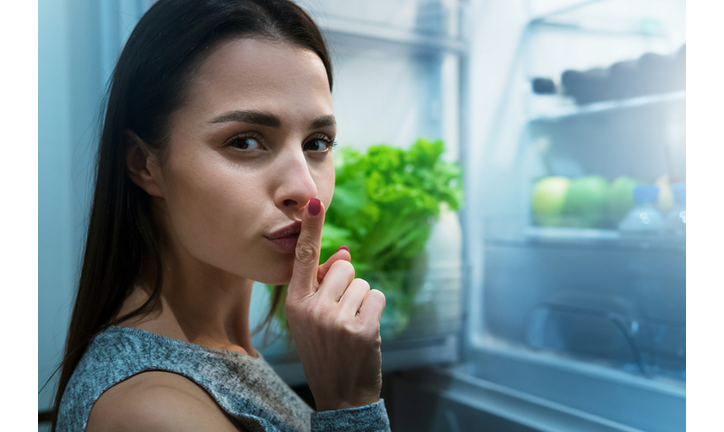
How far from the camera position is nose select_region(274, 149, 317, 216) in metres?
0.62

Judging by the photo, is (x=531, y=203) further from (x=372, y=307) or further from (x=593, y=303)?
(x=372, y=307)

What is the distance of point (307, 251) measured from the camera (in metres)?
0.63

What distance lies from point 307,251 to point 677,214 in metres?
0.91

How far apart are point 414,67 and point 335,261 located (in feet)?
3.36

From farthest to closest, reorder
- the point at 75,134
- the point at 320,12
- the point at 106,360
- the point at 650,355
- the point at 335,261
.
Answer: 1. the point at 320,12
2. the point at 650,355
3. the point at 75,134
4. the point at 335,261
5. the point at 106,360

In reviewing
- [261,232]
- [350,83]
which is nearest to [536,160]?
[350,83]

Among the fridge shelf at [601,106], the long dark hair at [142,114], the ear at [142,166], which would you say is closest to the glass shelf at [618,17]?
the fridge shelf at [601,106]

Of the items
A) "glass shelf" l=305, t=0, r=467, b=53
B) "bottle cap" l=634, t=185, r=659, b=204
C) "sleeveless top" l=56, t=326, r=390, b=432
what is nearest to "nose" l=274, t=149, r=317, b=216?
"sleeveless top" l=56, t=326, r=390, b=432

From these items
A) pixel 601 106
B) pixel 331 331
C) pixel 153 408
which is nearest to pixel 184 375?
pixel 153 408

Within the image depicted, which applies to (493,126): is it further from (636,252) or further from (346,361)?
(346,361)

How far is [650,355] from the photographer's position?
1163mm

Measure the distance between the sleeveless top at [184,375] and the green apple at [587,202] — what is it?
3.04 feet

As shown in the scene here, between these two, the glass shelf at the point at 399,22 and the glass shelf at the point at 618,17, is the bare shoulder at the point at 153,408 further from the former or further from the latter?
the glass shelf at the point at 618,17

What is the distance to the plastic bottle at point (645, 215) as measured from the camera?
3.84 ft
